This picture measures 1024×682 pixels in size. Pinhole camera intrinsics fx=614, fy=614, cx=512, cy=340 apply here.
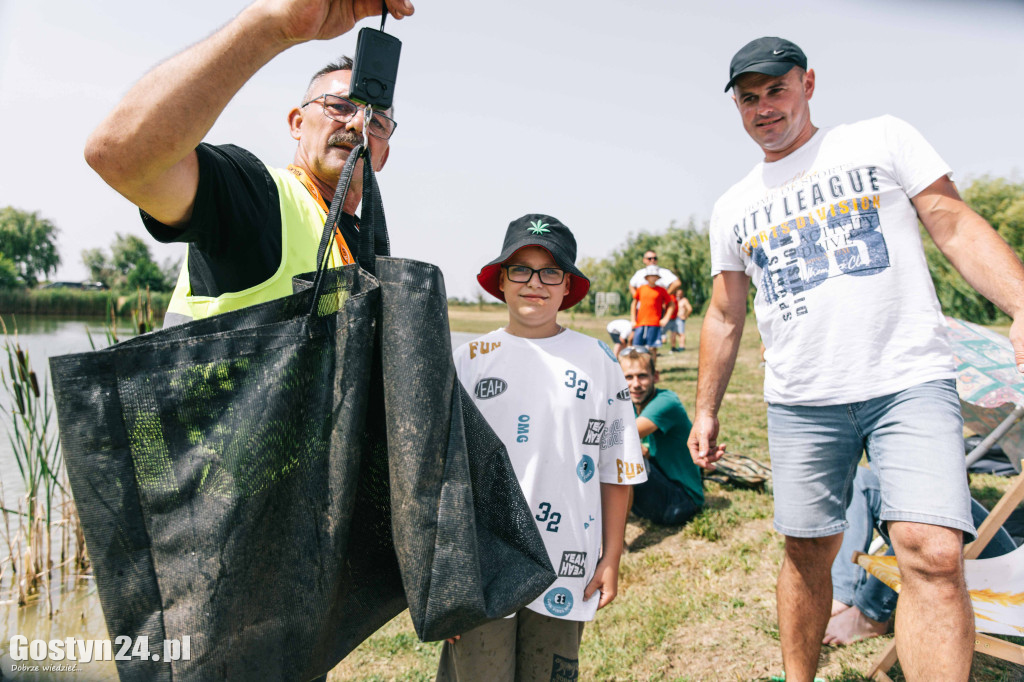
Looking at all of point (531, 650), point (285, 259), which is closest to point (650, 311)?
point (531, 650)

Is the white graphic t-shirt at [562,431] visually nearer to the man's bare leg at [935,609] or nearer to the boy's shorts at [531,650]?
the boy's shorts at [531,650]

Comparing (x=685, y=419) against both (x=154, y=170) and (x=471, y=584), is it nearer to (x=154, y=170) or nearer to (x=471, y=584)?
(x=471, y=584)

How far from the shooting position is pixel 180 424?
0.92 m

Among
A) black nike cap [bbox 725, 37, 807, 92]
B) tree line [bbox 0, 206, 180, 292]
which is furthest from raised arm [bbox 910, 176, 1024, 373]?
tree line [bbox 0, 206, 180, 292]

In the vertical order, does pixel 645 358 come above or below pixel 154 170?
below

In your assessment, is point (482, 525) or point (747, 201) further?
point (747, 201)

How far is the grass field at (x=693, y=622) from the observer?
2840mm

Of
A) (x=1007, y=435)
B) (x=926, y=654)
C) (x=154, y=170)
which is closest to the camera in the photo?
(x=154, y=170)

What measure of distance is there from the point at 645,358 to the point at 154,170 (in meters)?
3.87

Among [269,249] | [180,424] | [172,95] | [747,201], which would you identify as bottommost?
[180,424]

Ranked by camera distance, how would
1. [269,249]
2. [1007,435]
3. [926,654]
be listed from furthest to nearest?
[1007,435], [926,654], [269,249]

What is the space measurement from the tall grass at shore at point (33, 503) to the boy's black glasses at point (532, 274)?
3.19 meters

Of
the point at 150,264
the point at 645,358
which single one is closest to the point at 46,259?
the point at 150,264

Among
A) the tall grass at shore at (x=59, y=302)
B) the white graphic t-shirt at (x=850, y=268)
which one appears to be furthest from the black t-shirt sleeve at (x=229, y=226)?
the tall grass at shore at (x=59, y=302)
